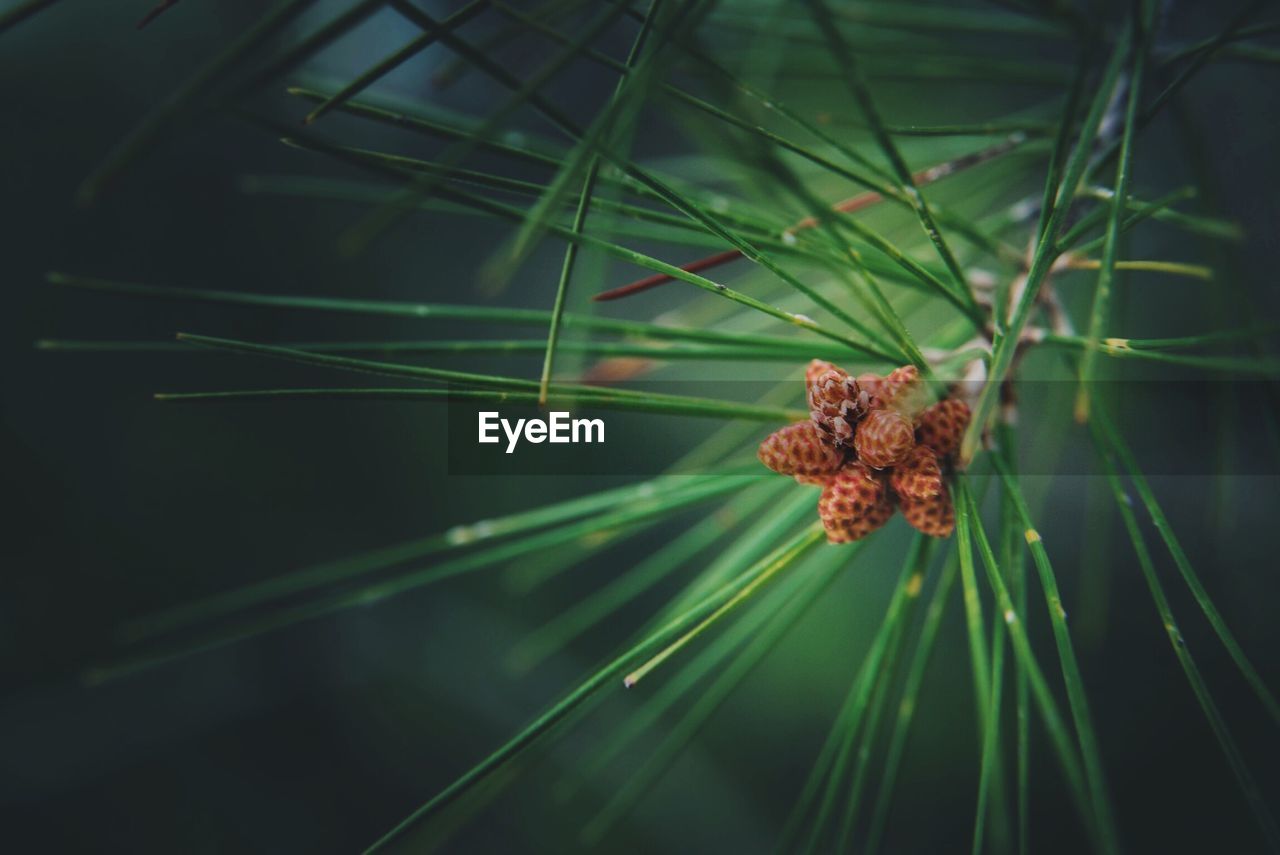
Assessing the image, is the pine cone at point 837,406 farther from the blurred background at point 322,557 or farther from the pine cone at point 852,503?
the blurred background at point 322,557

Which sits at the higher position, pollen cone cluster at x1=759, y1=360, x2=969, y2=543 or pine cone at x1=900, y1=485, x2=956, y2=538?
pollen cone cluster at x1=759, y1=360, x2=969, y2=543

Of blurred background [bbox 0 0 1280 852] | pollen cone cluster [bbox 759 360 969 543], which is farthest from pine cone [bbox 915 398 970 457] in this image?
blurred background [bbox 0 0 1280 852]

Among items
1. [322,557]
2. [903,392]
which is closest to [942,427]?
[903,392]

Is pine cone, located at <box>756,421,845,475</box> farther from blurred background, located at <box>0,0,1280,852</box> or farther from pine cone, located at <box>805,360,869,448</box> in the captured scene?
blurred background, located at <box>0,0,1280,852</box>

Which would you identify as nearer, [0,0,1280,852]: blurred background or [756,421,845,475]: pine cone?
[756,421,845,475]: pine cone

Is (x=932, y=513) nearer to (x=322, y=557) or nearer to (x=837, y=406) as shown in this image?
(x=837, y=406)

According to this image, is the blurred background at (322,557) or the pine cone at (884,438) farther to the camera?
the blurred background at (322,557)

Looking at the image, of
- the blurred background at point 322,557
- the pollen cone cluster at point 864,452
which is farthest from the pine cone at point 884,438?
the blurred background at point 322,557
